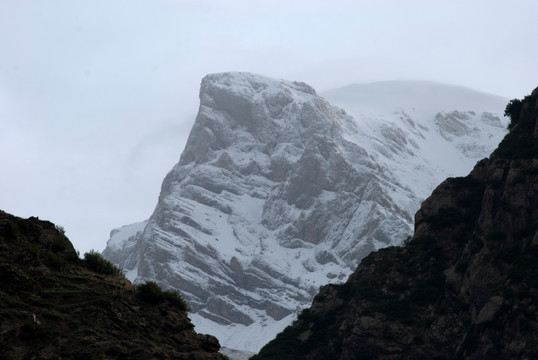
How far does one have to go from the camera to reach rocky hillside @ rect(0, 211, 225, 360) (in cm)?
1852

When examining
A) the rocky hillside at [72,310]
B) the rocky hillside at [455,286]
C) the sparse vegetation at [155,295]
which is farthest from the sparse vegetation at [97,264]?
the rocky hillside at [455,286]


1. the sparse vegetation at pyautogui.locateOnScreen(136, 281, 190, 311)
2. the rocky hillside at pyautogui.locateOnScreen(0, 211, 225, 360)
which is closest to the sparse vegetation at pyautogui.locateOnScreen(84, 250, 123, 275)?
the rocky hillside at pyautogui.locateOnScreen(0, 211, 225, 360)

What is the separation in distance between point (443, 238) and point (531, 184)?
11.9m

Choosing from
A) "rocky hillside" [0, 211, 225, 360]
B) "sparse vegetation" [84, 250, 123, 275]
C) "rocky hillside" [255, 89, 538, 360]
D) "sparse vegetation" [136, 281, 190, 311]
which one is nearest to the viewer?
"rocky hillside" [0, 211, 225, 360]

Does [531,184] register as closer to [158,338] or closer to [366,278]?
[366,278]

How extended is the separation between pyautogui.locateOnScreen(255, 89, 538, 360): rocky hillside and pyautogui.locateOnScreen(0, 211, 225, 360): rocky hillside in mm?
58577

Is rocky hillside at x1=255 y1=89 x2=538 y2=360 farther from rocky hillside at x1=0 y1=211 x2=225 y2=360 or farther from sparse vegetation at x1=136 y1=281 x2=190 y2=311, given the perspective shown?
rocky hillside at x1=0 y1=211 x2=225 y2=360

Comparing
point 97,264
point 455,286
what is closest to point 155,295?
point 97,264

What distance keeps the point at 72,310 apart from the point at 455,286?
243ft

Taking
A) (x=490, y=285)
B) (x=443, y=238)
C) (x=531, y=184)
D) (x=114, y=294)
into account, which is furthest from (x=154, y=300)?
(x=443, y=238)

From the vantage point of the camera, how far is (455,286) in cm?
9081

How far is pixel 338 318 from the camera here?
100250mm

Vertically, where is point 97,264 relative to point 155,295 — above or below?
above

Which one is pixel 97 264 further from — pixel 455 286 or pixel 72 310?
pixel 455 286
